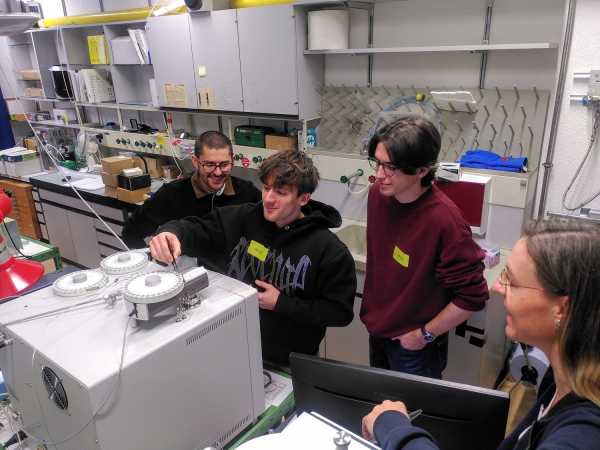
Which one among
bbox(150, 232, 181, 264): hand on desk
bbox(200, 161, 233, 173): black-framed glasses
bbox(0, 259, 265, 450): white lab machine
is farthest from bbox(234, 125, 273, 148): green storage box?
bbox(0, 259, 265, 450): white lab machine

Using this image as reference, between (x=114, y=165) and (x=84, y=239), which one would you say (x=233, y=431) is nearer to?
(x=114, y=165)

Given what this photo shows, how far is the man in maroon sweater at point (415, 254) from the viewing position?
4.49 ft

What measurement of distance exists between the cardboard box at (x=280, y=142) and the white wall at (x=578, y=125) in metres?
1.51

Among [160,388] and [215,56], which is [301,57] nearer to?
[215,56]

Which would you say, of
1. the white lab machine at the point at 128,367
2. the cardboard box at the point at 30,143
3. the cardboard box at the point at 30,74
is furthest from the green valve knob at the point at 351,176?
the cardboard box at the point at 30,74

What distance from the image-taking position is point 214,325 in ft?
2.81

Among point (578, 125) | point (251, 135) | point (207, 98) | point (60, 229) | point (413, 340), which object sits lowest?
point (60, 229)

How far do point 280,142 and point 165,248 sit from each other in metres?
2.02

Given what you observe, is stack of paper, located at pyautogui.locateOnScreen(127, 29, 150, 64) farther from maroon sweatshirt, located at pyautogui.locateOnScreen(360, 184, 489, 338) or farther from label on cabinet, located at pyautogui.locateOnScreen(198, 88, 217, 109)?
maroon sweatshirt, located at pyautogui.locateOnScreen(360, 184, 489, 338)

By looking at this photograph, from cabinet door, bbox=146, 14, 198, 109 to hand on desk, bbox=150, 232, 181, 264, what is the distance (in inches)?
92.1

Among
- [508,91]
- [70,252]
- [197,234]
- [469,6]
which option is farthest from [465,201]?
[70,252]

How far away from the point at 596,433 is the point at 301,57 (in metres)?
2.48

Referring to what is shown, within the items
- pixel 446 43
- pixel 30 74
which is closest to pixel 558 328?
pixel 446 43

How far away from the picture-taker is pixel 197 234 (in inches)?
56.2
